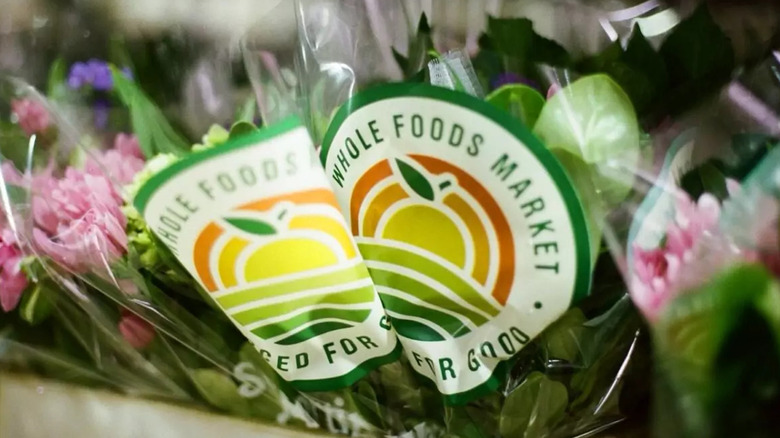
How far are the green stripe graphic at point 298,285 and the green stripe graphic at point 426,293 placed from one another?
0.05 feet

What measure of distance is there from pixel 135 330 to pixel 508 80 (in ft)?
1.07

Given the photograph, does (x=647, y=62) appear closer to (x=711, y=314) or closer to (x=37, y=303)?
(x=711, y=314)

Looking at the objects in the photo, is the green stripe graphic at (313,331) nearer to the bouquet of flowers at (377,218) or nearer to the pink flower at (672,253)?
the bouquet of flowers at (377,218)

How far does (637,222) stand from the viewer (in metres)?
0.42

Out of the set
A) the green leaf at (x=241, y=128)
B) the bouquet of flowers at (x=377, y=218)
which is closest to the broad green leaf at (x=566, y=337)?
the bouquet of flowers at (x=377, y=218)

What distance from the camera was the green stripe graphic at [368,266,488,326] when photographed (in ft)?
1.50

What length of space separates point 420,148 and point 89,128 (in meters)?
0.28

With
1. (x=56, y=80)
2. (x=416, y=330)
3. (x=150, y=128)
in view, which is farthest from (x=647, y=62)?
(x=56, y=80)

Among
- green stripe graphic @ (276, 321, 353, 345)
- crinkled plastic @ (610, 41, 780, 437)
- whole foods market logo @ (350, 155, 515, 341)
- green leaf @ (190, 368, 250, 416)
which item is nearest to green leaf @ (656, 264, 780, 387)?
crinkled plastic @ (610, 41, 780, 437)

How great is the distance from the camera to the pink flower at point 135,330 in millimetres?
577

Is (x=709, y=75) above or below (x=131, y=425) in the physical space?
above

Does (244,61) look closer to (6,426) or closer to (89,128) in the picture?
(89,128)

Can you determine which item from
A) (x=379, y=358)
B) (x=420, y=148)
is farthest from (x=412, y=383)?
(x=420, y=148)

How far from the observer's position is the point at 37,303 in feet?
1.99
